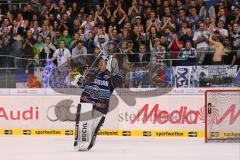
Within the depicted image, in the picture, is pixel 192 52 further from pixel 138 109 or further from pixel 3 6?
pixel 3 6

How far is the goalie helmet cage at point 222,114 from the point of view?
16.0 metres

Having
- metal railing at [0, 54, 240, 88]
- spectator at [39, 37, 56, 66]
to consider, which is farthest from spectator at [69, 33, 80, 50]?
metal railing at [0, 54, 240, 88]

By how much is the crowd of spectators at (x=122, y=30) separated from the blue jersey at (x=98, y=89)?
4.37 meters

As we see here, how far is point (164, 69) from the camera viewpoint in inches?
669

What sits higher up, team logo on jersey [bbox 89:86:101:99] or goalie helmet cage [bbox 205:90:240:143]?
team logo on jersey [bbox 89:86:101:99]

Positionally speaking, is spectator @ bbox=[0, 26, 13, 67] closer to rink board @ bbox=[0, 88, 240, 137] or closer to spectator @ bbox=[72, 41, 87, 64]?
rink board @ bbox=[0, 88, 240, 137]

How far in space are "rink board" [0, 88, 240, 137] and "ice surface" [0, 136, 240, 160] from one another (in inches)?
36.1

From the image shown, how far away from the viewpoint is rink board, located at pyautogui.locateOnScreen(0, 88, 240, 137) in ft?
57.3

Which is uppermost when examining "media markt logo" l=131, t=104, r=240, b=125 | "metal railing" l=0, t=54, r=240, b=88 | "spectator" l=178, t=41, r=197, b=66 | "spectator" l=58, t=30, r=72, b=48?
"spectator" l=58, t=30, r=72, b=48

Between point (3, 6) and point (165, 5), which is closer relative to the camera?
point (165, 5)

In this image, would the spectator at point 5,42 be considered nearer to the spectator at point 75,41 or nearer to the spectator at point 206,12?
the spectator at point 75,41

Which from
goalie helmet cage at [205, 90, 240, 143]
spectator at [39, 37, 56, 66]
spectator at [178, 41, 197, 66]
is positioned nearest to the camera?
goalie helmet cage at [205, 90, 240, 143]

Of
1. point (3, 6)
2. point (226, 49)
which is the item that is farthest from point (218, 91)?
point (3, 6)

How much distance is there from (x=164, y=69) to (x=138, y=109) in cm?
152
